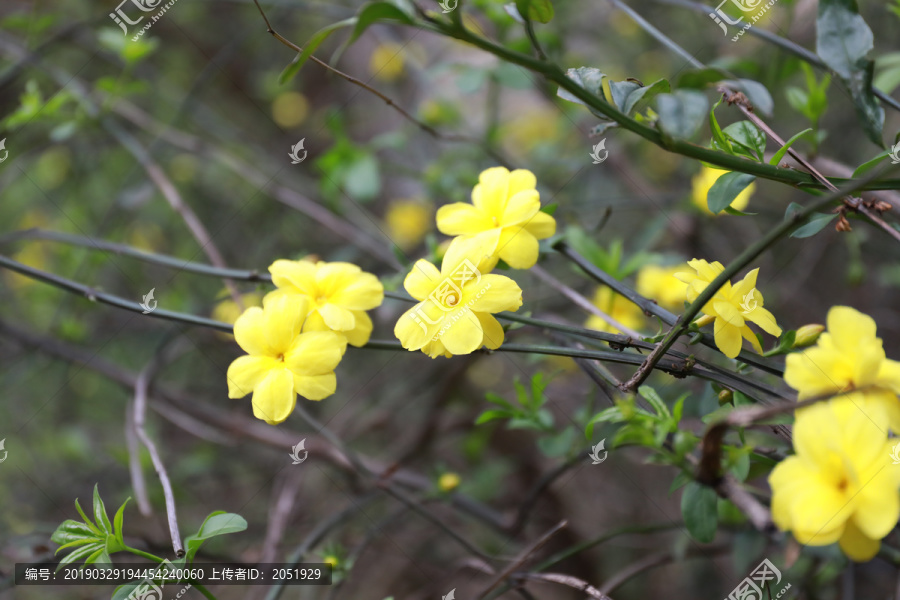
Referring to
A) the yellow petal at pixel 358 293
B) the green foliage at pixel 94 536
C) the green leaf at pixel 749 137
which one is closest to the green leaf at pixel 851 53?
the green leaf at pixel 749 137

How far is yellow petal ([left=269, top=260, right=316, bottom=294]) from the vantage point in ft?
3.01

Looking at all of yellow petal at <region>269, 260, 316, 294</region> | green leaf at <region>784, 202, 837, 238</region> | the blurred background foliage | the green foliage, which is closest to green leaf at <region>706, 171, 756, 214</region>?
green leaf at <region>784, 202, 837, 238</region>

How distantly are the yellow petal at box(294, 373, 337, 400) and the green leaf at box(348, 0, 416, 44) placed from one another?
471 mm

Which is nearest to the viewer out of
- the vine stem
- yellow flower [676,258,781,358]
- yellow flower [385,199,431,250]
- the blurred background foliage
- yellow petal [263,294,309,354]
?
the vine stem

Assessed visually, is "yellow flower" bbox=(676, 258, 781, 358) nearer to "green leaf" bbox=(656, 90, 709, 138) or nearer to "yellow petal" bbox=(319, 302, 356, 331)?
"green leaf" bbox=(656, 90, 709, 138)

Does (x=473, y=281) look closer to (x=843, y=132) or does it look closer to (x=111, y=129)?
(x=111, y=129)

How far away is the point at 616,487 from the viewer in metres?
2.42

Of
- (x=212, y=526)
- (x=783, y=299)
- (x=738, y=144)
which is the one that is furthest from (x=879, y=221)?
(x=783, y=299)

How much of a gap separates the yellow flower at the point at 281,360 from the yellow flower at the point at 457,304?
13 cm

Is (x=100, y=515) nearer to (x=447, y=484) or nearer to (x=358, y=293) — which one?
(x=358, y=293)

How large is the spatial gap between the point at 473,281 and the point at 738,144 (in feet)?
1.55

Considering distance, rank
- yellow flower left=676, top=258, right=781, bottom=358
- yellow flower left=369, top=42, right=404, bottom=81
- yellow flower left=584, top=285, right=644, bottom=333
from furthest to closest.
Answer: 1. yellow flower left=369, top=42, right=404, bottom=81
2. yellow flower left=584, top=285, right=644, bottom=333
3. yellow flower left=676, top=258, right=781, bottom=358

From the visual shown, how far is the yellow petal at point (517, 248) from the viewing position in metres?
0.88

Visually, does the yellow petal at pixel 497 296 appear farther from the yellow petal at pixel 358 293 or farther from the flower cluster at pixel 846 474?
the flower cluster at pixel 846 474
